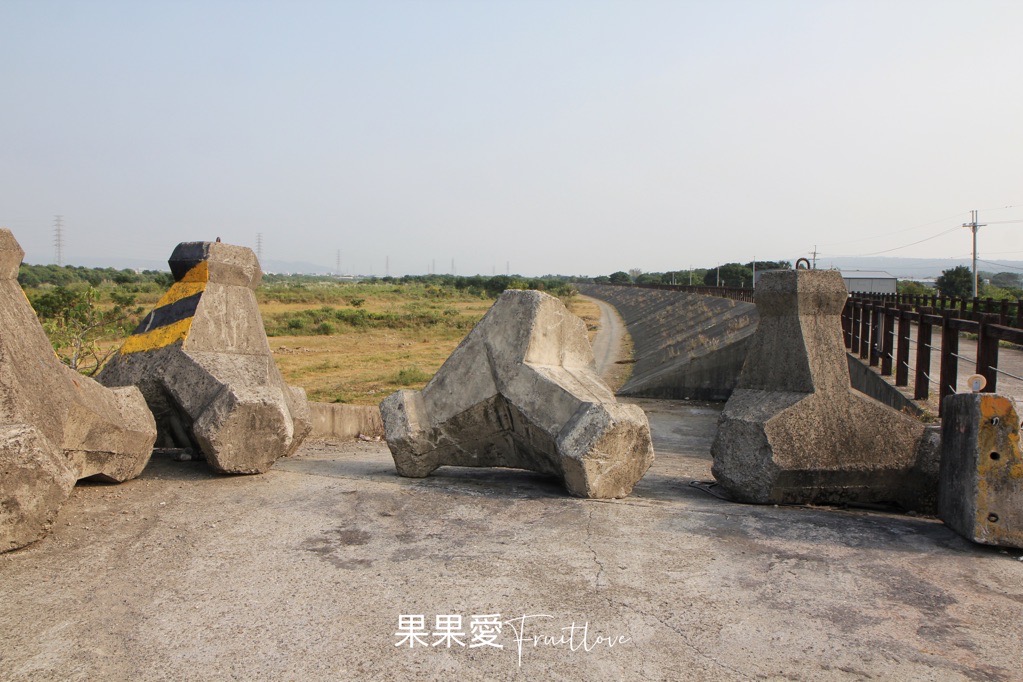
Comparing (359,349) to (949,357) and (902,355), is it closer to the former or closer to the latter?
(902,355)

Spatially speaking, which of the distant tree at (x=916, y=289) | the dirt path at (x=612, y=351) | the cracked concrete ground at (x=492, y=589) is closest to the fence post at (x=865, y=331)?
the dirt path at (x=612, y=351)

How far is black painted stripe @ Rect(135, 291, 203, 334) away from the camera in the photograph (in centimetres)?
600

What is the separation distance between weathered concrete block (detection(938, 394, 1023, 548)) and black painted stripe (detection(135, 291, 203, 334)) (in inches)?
201

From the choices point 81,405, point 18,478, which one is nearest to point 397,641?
point 18,478

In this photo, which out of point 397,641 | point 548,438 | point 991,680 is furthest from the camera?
point 548,438

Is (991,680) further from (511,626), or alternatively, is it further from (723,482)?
(723,482)

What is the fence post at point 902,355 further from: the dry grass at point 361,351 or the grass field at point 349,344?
the grass field at point 349,344

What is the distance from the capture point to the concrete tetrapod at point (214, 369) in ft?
17.3

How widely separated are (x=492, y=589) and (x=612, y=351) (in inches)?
963

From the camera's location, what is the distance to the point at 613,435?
5035 millimetres

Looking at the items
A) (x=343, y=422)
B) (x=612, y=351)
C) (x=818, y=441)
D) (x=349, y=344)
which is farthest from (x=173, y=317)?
(x=612, y=351)

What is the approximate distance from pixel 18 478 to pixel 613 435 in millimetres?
3171

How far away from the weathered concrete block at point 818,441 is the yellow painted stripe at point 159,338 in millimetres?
3918

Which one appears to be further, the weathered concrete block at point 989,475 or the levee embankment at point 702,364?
the levee embankment at point 702,364
